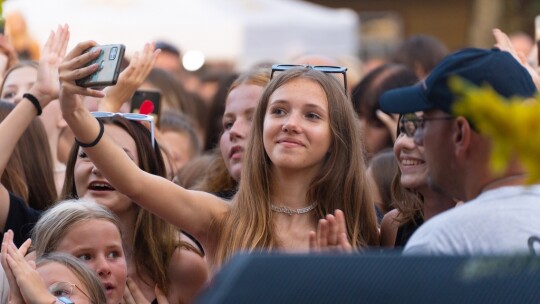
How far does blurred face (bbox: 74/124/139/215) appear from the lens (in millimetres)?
5480

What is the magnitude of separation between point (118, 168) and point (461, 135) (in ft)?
5.49

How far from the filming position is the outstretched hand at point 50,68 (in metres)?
5.12

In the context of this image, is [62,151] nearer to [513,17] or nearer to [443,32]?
[513,17]

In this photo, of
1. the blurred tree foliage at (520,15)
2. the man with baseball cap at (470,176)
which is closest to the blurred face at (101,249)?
the man with baseball cap at (470,176)

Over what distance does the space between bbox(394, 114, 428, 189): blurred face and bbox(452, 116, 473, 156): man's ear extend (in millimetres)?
1356

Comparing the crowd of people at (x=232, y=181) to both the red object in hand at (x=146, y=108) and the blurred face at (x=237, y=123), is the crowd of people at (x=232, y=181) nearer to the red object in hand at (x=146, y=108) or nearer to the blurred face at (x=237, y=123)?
the blurred face at (x=237, y=123)

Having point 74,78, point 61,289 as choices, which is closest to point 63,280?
point 61,289

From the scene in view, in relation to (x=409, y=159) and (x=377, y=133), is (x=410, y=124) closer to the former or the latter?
(x=409, y=159)

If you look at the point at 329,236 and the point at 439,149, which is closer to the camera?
the point at 439,149

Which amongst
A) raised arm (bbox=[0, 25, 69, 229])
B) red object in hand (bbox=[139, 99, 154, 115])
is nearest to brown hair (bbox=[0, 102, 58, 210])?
raised arm (bbox=[0, 25, 69, 229])

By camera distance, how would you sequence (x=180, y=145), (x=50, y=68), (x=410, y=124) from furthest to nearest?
(x=180, y=145)
(x=50, y=68)
(x=410, y=124)

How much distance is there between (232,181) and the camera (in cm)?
629

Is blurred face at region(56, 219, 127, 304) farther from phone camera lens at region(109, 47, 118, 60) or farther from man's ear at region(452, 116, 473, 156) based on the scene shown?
man's ear at region(452, 116, 473, 156)

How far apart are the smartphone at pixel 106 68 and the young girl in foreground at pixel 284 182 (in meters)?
0.05
